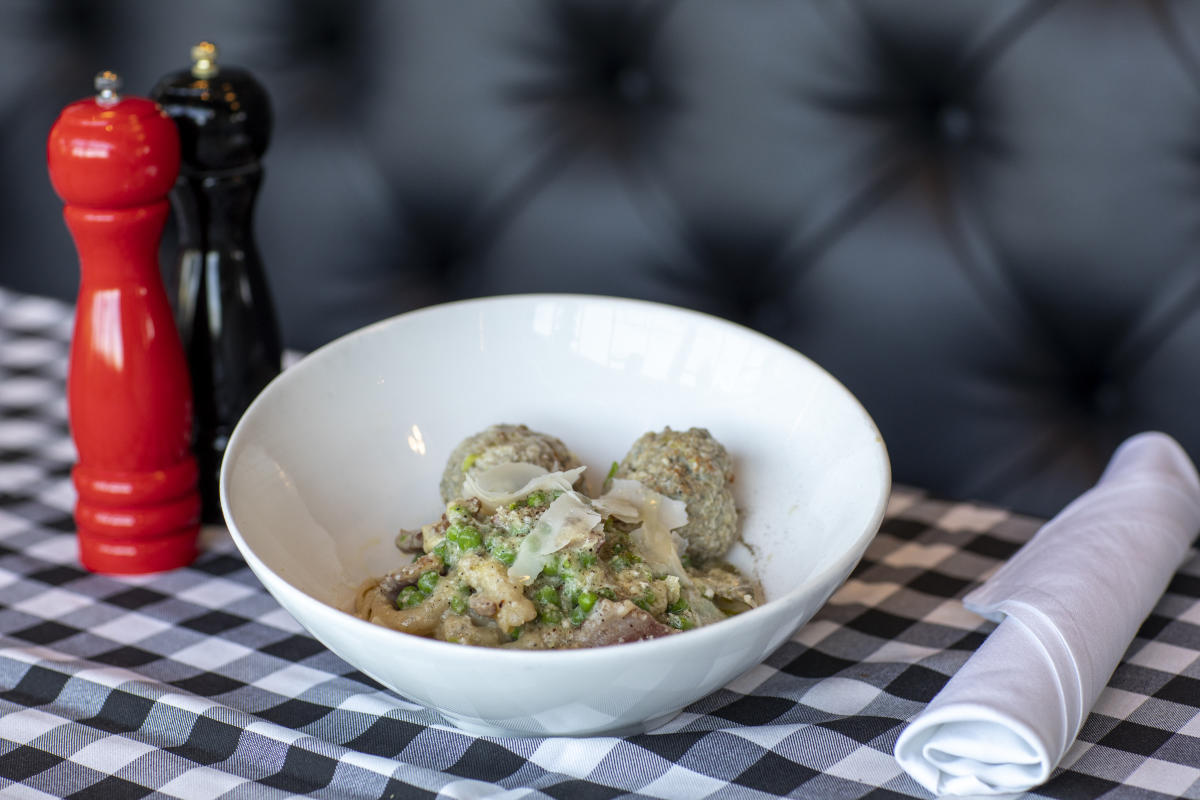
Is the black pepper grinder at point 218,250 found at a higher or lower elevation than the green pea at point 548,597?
higher


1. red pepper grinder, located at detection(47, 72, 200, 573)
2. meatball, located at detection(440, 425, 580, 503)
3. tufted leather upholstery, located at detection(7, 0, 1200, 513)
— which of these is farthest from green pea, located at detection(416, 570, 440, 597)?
tufted leather upholstery, located at detection(7, 0, 1200, 513)

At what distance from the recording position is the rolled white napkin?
2.17ft

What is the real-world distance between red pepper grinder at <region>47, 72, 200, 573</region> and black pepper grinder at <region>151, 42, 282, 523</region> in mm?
40

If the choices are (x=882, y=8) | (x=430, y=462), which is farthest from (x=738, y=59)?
(x=430, y=462)

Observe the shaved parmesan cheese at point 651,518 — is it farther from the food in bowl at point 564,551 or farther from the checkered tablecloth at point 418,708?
the checkered tablecloth at point 418,708

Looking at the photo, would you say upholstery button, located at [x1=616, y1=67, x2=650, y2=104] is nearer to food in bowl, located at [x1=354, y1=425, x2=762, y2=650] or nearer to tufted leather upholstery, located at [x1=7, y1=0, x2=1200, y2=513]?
tufted leather upholstery, located at [x1=7, y1=0, x2=1200, y2=513]

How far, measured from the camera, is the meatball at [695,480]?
2.72 feet

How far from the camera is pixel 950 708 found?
660 mm

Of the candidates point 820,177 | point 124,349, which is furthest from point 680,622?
point 820,177

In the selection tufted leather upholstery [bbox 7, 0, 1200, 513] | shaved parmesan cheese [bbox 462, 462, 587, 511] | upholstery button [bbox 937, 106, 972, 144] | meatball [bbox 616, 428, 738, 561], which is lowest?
shaved parmesan cheese [bbox 462, 462, 587, 511]

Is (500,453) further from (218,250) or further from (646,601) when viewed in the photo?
(218,250)

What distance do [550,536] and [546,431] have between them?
0.83 ft

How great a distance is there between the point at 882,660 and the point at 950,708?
174 mm

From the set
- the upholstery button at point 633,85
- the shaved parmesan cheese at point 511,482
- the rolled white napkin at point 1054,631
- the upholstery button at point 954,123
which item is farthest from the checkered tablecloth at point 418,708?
the upholstery button at point 633,85
